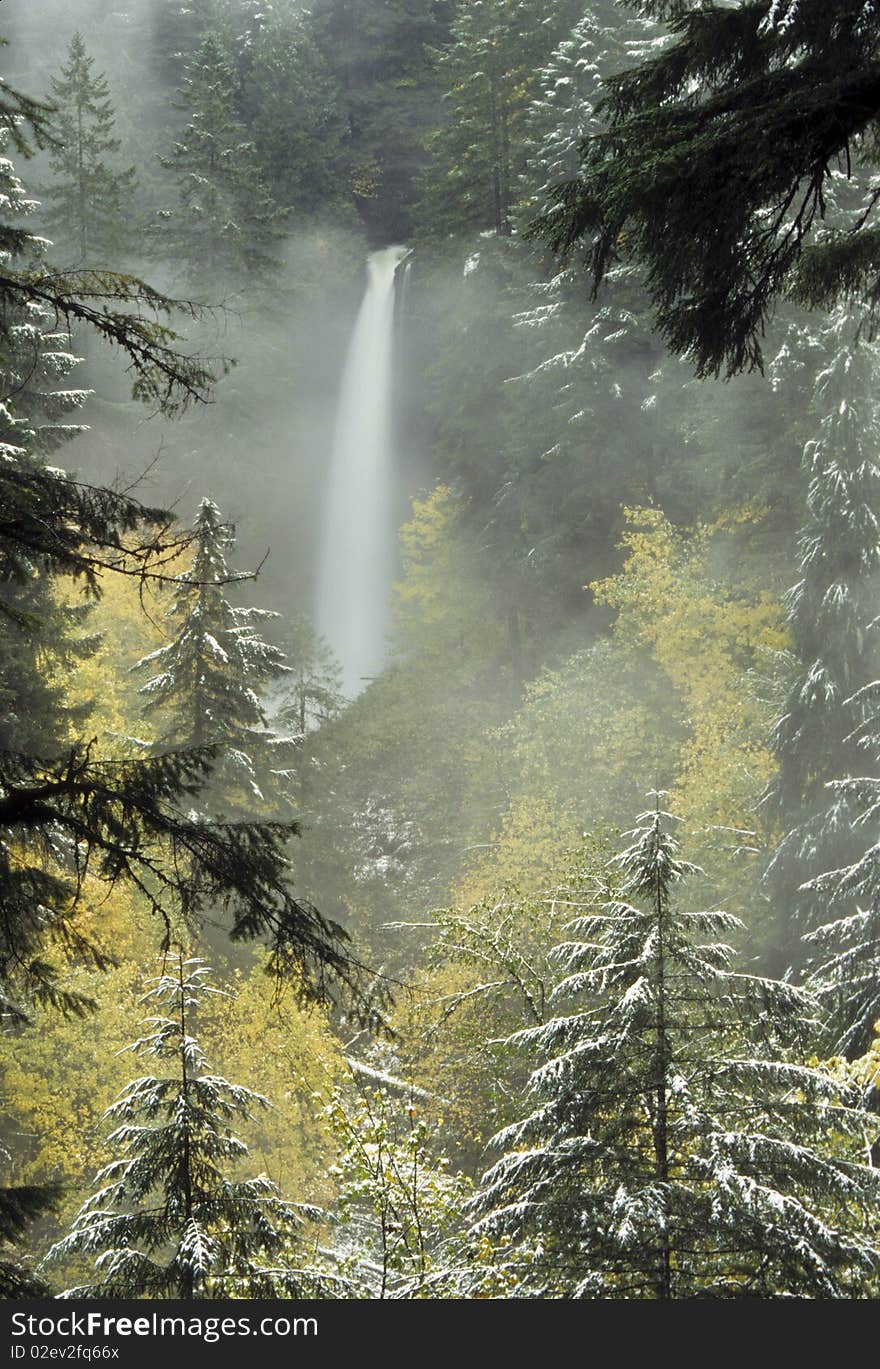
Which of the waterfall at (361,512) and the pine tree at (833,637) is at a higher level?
the waterfall at (361,512)

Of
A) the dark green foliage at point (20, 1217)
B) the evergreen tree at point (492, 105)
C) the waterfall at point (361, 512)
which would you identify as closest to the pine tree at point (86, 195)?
the waterfall at point (361, 512)

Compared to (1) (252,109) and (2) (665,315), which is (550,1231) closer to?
(2) (665,315)

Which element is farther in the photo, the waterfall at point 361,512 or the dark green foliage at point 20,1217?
the waterfall at point 361,512

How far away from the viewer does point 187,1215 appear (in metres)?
9.23

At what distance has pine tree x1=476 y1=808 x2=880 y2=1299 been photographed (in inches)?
314

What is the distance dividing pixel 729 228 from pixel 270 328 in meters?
43.7

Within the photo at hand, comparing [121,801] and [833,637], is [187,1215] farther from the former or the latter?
[833,637]

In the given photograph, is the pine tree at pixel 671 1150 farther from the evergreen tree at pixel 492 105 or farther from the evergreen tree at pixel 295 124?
the evergreen tree at pixel 295 124

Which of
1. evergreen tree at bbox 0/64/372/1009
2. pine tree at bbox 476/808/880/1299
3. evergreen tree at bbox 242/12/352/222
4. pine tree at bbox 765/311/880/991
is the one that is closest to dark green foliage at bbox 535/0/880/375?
evergreen tree at bbox 0/64/372/1009

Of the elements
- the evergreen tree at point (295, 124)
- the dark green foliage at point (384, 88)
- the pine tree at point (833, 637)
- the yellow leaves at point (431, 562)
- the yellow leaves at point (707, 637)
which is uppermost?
the dark green foliage at point (384, 88)

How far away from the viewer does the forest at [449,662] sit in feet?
17.6

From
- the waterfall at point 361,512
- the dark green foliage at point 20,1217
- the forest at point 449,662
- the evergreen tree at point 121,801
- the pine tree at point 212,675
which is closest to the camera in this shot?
the evergreen tree at point 121,801

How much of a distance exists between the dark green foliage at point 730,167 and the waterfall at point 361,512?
41.1m

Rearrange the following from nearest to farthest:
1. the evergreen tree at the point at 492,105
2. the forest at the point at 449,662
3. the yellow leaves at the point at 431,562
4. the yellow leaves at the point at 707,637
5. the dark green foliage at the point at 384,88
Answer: the forest at the point at 449,662 < the yellow leaves at the point at 707,637 < the evergreen tree at the point at 492,105 < the yellow leaves at the point at 431,562 < the dark green foliage at the point at 384,88
